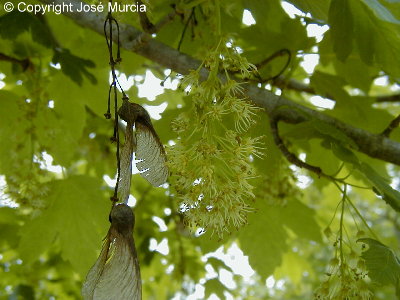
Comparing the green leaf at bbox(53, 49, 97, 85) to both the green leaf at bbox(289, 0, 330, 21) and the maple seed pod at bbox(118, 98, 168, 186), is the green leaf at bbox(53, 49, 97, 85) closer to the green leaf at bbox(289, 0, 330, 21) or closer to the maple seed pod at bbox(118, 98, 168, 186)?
the green leaf at bbox(289, 0, 330, 21)

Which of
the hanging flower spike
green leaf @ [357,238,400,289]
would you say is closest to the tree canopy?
green leaf @ [357,238,400,289]

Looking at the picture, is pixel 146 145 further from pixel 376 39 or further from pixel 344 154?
pixel 376 39

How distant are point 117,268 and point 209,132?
1.25ft

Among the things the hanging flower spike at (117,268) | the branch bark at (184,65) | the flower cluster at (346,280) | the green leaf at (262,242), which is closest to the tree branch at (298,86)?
the branch bark at (184,65)

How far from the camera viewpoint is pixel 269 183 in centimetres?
179

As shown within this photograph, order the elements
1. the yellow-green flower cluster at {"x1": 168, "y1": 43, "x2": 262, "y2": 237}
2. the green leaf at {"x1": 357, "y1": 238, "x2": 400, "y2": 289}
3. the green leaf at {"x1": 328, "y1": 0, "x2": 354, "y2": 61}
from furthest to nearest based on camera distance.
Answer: the green leaf at {"x1": 328, "y1": 0, "x2": 354, "y2": 61} < the green leaf at {"x1": 357, "y1": 238, "x2": 400, "y2": 289} < the yellow-green flower cluster at {"x1": 168, "y1": 43, "x2": 262, "y2": 237}

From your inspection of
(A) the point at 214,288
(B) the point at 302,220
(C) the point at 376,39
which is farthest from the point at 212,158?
(A) the point at 214,288

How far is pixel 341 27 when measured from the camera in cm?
132

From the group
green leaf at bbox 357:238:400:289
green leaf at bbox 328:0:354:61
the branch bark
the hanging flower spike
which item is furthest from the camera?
the branch bark

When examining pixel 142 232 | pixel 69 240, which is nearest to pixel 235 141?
pixel 69 240

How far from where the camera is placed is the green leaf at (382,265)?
1154 millimetres

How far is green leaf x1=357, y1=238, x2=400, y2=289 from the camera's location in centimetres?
115

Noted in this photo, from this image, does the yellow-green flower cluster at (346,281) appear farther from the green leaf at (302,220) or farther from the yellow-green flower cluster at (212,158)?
the green leaf at (302,220)

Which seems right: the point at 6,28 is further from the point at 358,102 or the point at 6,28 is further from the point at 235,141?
the point at 358,102
